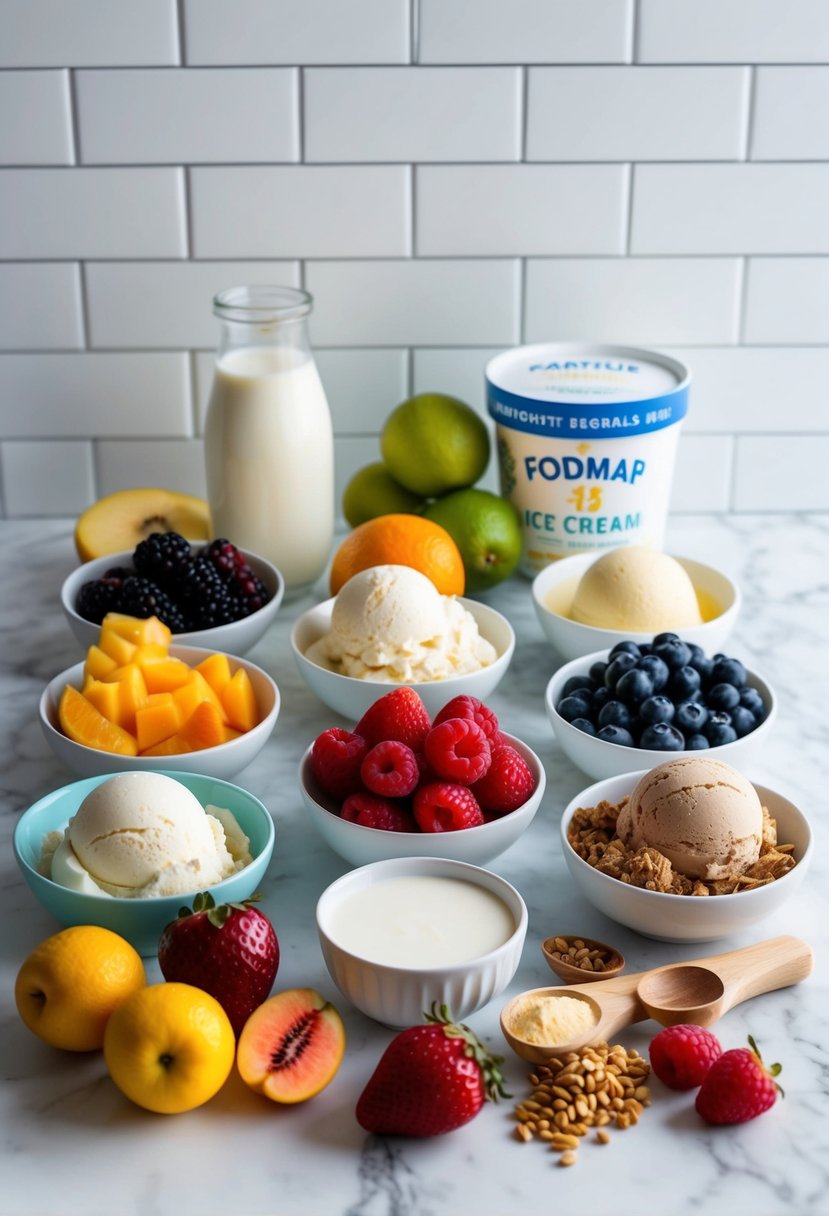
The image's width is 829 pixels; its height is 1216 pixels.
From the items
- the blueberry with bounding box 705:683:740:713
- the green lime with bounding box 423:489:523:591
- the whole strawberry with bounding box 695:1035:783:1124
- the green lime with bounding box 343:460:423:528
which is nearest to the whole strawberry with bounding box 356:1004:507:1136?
the whole strawberry with bounding box 695:1035:783:1124

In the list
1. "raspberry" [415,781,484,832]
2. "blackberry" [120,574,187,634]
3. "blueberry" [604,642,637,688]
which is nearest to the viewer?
"raspberry" [415,781,484,832]

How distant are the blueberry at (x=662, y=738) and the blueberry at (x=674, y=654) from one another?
0.27 feet

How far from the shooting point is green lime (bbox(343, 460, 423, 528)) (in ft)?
5.24

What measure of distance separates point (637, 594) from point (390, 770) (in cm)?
44

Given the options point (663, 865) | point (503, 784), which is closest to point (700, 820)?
point (663, 865)

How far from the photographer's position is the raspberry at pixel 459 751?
103 centimetres

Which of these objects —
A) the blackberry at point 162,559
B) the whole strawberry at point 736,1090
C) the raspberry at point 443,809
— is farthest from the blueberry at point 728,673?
the blackberry at point 162,559

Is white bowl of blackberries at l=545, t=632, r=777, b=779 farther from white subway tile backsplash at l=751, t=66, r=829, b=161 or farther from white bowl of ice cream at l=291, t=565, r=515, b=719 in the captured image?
white subway tile backsplash at l=751, t=66, r=829, b=161

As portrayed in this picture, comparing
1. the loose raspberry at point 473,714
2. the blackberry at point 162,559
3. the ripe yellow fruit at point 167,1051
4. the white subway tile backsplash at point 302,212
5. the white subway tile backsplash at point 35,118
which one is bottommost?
the ripe yellow fruit at point 167,1051

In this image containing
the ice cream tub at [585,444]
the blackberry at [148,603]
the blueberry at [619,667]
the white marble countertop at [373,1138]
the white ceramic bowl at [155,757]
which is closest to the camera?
the white marble countertop at [373,1138]

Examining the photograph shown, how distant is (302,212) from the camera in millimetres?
1590

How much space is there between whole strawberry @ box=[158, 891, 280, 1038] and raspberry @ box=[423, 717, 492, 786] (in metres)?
0.20

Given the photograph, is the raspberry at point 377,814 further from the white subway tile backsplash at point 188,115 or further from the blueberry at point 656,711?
the white subway tile backsplash at point 188,115

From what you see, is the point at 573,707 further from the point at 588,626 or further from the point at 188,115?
the point at 188,115
